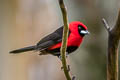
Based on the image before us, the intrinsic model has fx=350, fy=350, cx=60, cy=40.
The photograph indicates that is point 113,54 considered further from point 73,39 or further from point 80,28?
point 80,28

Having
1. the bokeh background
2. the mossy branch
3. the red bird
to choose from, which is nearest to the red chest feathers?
the red bird

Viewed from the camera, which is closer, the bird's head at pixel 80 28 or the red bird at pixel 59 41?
the red bird at pixel 59 41

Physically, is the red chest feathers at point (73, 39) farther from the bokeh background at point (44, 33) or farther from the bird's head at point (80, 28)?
the bokeh background at point (44, 33)

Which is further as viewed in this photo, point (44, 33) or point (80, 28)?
point (44, 33)

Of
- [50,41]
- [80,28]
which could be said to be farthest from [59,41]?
[80,28]

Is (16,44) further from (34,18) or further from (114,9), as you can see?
(114,9)

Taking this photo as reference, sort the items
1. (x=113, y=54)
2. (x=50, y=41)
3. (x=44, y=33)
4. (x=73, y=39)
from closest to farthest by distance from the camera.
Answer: (x=113, y=54) < (x=73, y=39) < (x=50, y=41) < (x=44, y=33)

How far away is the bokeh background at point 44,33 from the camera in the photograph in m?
6.09

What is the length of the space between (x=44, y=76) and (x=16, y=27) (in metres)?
1.24

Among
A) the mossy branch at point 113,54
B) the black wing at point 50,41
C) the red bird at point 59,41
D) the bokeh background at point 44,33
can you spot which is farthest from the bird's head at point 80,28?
the bokeh background at point 44,33

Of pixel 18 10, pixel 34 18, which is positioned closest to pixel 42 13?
pixel 34 18

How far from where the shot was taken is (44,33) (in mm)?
7863

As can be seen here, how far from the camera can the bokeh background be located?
20.0 feet

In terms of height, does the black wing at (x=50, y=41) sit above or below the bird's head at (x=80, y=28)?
below
